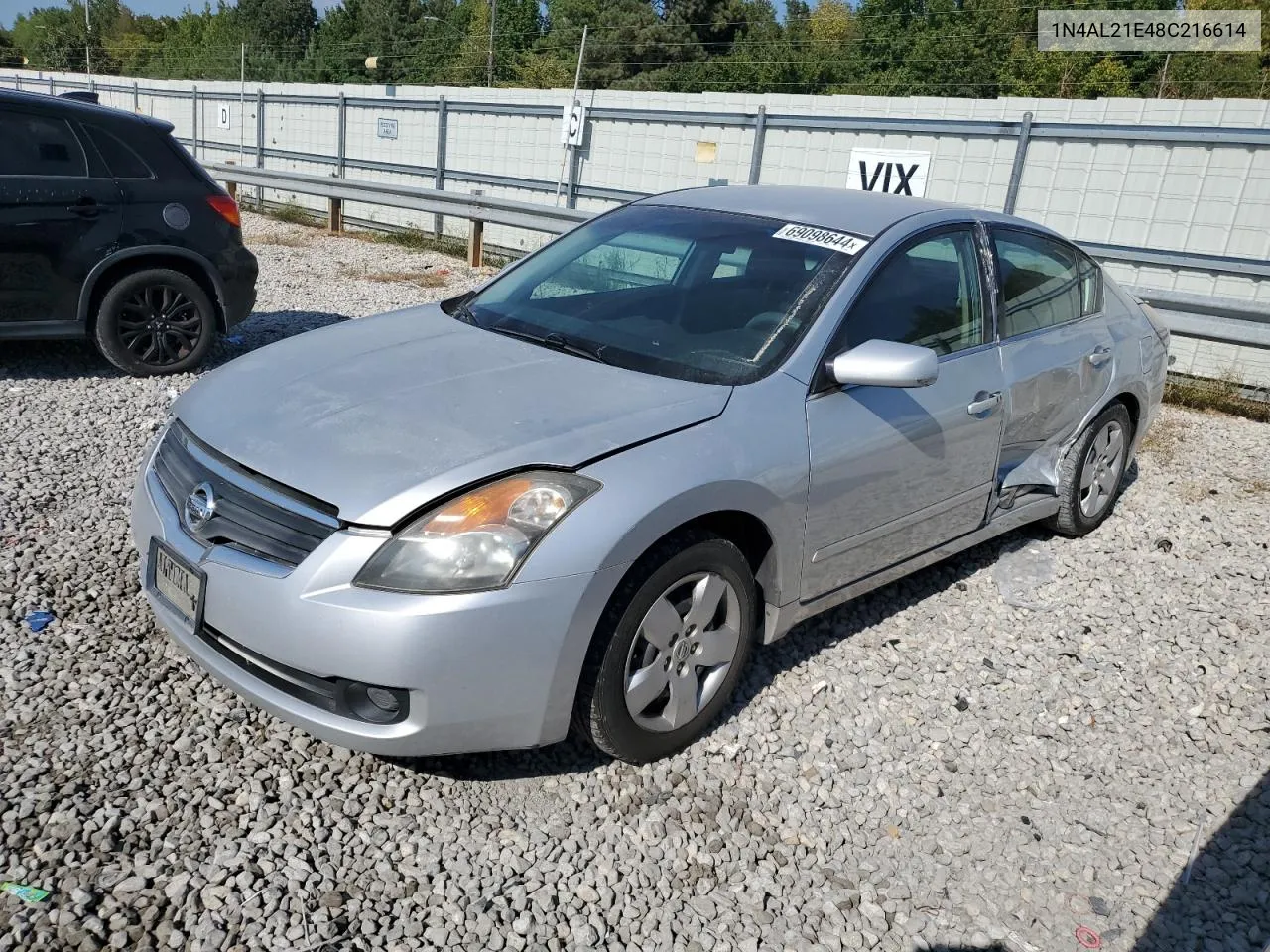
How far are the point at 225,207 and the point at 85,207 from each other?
902 mm

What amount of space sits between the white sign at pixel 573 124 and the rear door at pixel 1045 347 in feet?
33.3

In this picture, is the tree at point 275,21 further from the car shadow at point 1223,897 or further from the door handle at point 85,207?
the car shadow at point 1223,897

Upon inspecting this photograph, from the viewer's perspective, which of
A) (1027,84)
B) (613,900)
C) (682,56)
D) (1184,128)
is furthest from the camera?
(682,56)

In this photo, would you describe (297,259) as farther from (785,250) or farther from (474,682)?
(474,682)

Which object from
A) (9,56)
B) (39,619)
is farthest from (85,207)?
(9,56)

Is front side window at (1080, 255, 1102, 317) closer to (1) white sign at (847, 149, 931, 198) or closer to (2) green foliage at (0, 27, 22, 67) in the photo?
(1) white sign at (847, 149, 931, 198)

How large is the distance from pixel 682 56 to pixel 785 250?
53.1 metres

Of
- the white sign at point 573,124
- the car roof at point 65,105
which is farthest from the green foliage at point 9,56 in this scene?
the car roof at point 65,105

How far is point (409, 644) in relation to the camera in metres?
2.46

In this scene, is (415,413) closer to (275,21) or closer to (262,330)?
(262,330)

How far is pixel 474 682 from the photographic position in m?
2.55

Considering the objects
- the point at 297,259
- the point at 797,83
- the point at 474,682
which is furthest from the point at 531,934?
the point at 797,83

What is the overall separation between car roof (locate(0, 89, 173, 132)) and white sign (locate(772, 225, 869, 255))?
173 inches

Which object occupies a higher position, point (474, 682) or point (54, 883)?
point (474, 682)
